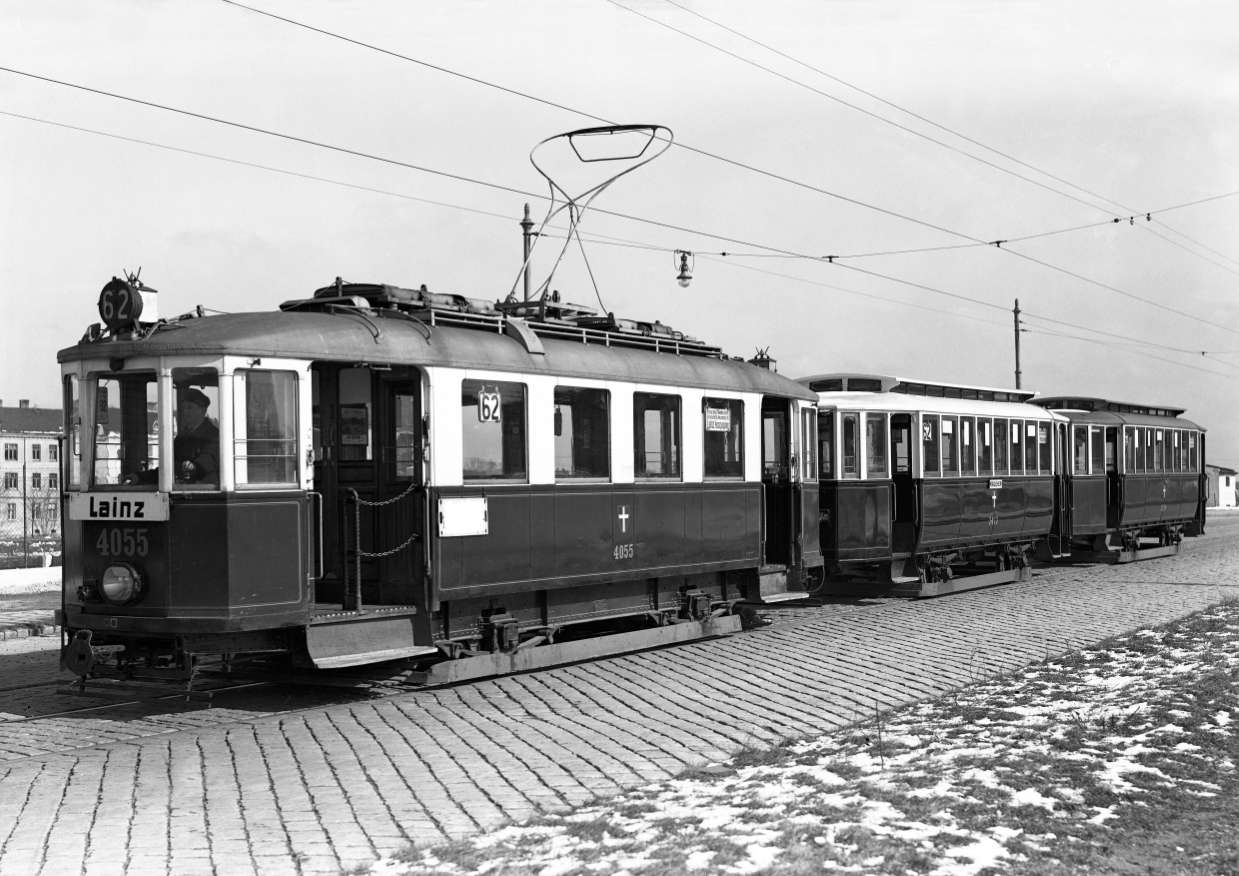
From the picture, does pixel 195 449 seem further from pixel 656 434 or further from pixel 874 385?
pixel 874 385

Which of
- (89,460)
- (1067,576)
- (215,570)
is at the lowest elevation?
(1067,576)

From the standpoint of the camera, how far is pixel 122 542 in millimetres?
9805

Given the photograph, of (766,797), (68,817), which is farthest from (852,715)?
(68,817)

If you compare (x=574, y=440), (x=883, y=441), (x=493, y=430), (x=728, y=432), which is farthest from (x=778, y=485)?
(x=493, y=430)

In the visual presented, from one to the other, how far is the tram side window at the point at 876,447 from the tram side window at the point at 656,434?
5455 mm

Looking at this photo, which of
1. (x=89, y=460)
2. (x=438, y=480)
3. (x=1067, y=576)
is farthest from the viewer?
(x=1067, y=576)

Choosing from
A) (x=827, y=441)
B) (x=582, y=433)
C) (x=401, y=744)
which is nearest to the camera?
(x=401, y=744)

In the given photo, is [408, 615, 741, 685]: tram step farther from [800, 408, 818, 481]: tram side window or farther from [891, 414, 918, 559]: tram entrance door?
[891, 414, 918, 559]: tram entrance door

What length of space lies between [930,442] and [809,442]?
3690mm

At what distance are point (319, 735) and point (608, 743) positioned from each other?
206 centimetres

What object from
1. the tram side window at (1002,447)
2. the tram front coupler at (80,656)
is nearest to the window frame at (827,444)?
the tram side window at (1002,447)

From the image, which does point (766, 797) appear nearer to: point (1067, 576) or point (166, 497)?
point (166, 497)

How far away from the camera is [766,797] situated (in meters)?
6.86

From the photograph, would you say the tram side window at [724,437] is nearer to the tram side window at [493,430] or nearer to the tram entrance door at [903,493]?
the tram side window at [493,430]
